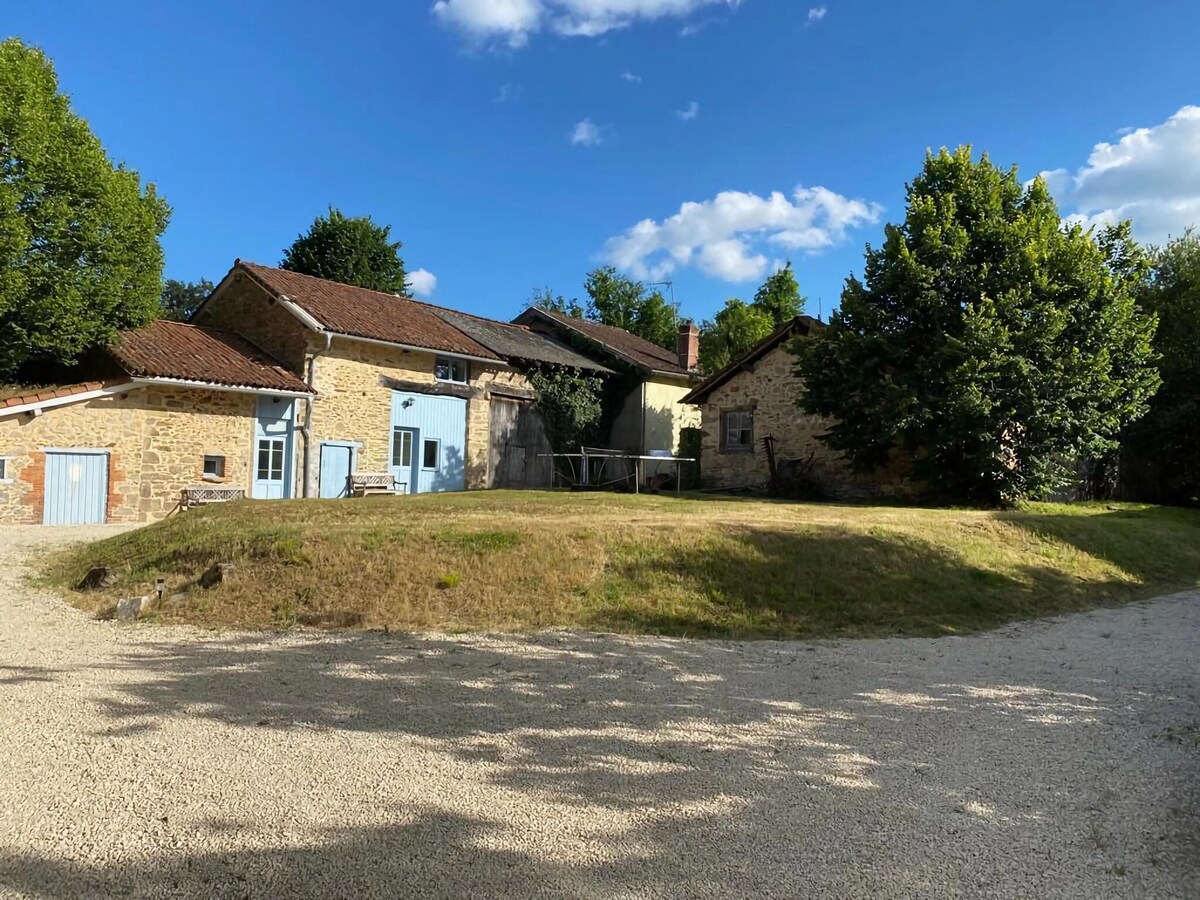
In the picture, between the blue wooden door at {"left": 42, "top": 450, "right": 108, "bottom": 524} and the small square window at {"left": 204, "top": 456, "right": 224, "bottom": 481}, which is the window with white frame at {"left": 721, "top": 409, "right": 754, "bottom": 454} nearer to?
the small square window at {"left": 204, "top": 456, "right": 224, "bottom": 481}

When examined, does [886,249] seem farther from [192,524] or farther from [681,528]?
[192,524]

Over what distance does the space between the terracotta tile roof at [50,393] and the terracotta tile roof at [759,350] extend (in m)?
15.8

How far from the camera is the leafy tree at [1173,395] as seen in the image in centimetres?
2322

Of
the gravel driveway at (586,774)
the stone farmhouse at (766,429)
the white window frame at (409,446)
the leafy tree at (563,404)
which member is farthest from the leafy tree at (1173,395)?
the white window frame at (409,446)

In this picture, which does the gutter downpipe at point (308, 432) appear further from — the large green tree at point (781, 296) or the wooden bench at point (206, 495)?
the large green tree at point (781, 296)

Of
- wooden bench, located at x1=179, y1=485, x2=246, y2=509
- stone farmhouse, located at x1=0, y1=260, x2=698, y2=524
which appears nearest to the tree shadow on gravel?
stone farmhouse, located at x1=0, y1=260, x2=698, y2=524

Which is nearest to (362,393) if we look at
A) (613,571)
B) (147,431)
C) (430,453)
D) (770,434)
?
(430,453)

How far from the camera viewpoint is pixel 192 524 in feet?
41.1

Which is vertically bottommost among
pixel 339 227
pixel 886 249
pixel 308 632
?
pixel 308 632

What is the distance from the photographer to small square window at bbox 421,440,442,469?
78.9 feet

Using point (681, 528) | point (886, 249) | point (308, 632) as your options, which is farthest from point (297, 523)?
point (886, 249)

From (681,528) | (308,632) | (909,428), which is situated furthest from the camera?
(909,428)

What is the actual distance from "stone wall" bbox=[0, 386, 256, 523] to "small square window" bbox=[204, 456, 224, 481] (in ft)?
0.51

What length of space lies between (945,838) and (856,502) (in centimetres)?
1764
